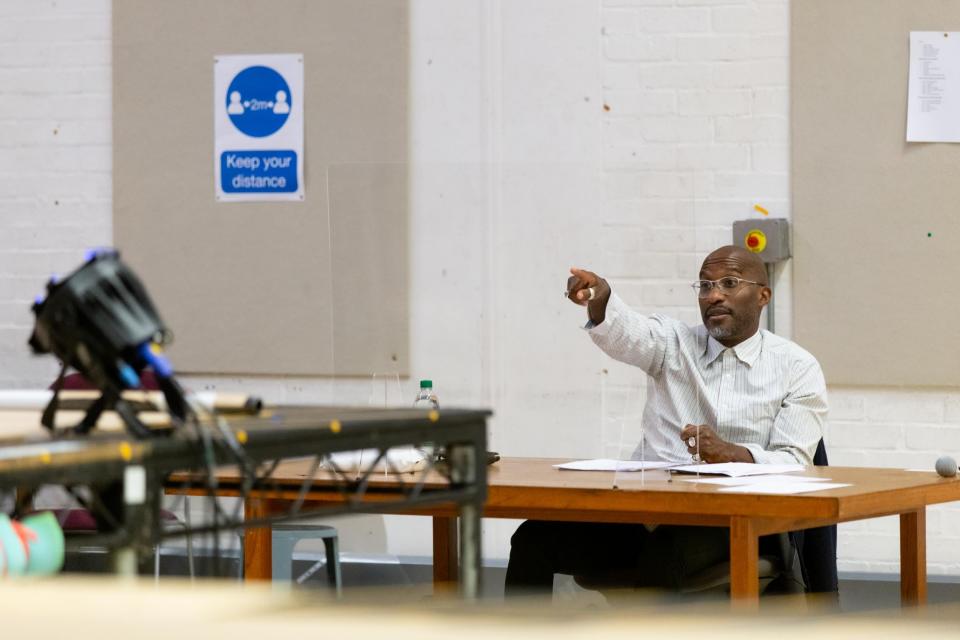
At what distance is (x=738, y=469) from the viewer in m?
3.00

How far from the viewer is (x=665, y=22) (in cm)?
439

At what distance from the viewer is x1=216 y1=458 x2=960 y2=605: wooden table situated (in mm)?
2637

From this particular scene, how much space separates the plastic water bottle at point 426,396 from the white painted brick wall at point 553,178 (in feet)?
0.15

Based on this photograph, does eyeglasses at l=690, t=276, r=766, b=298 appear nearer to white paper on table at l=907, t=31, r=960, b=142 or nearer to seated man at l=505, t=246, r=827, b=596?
seated man at l=505, t=246, r=827, b=596

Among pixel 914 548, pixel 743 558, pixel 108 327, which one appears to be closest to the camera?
pixel 108 327

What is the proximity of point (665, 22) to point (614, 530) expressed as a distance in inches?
70.8

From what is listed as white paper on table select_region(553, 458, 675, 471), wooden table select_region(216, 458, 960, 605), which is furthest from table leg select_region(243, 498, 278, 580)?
white paper on table select_region(553, 458, 675, 471)

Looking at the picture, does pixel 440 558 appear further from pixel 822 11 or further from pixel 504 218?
pixel 822 11

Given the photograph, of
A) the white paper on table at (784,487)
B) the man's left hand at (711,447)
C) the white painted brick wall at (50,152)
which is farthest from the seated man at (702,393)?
the white painted brick wall at (50,152)

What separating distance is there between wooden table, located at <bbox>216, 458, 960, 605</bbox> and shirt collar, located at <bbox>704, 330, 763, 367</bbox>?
0.43 metres

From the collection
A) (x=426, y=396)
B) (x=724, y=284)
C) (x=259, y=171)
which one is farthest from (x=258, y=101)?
(x=724, y=284)

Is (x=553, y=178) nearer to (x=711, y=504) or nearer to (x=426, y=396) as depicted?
(x=426, y=396)

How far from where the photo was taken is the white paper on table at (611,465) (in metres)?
3.12

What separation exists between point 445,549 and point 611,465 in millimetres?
651
